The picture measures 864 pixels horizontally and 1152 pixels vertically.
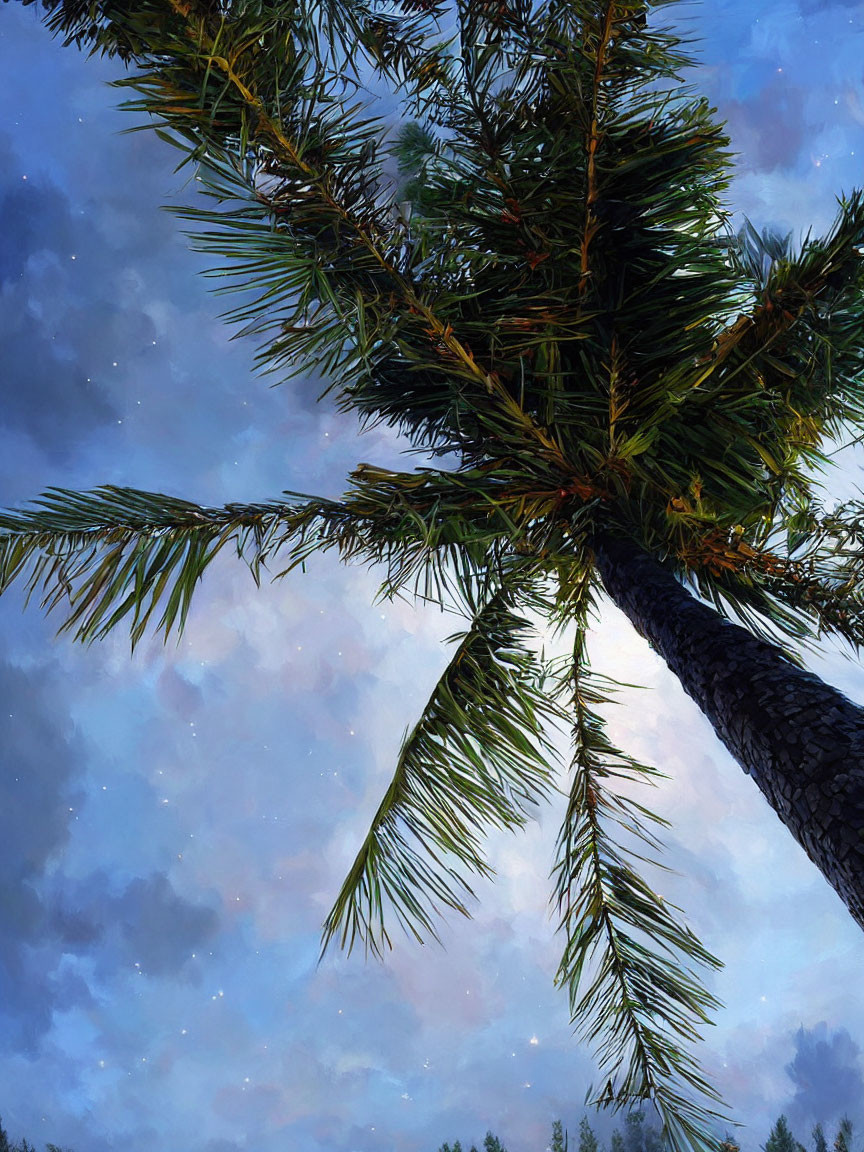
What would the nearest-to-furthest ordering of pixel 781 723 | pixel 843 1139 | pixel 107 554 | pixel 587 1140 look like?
pixel 781 723, pixel 107 554, pixel 587 1140, pixel 843 1139

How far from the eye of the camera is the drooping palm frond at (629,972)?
4258 millimetres

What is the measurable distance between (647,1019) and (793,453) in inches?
127

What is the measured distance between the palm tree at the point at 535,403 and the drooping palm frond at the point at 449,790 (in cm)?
2

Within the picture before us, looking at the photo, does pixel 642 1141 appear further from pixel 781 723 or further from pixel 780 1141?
pixel 781 723

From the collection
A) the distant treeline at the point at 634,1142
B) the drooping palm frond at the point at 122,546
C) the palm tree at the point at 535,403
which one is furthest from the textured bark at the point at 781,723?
the distant treeline at the point at 634,1142

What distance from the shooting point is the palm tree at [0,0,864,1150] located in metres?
3.01

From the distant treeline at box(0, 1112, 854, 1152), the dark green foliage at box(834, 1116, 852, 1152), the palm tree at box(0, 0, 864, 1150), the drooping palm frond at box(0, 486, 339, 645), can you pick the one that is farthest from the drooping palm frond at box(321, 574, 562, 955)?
the dark green foliage at box(834, 1116, 852, 1152)

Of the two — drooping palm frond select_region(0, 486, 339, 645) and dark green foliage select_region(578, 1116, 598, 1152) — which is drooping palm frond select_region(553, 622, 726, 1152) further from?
dark green foliage select_region(578, 1116, 598, 1152)

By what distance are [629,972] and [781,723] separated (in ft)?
8.56

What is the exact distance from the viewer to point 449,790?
4277 mm

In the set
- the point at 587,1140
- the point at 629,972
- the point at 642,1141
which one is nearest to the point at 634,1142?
the point at 642,1141

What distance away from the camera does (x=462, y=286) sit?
4164 millimetres

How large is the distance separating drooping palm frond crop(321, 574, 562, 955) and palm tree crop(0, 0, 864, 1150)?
0.06ft

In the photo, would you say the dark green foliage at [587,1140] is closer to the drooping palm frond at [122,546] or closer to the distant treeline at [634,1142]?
the distant treeline at [634,1142]
